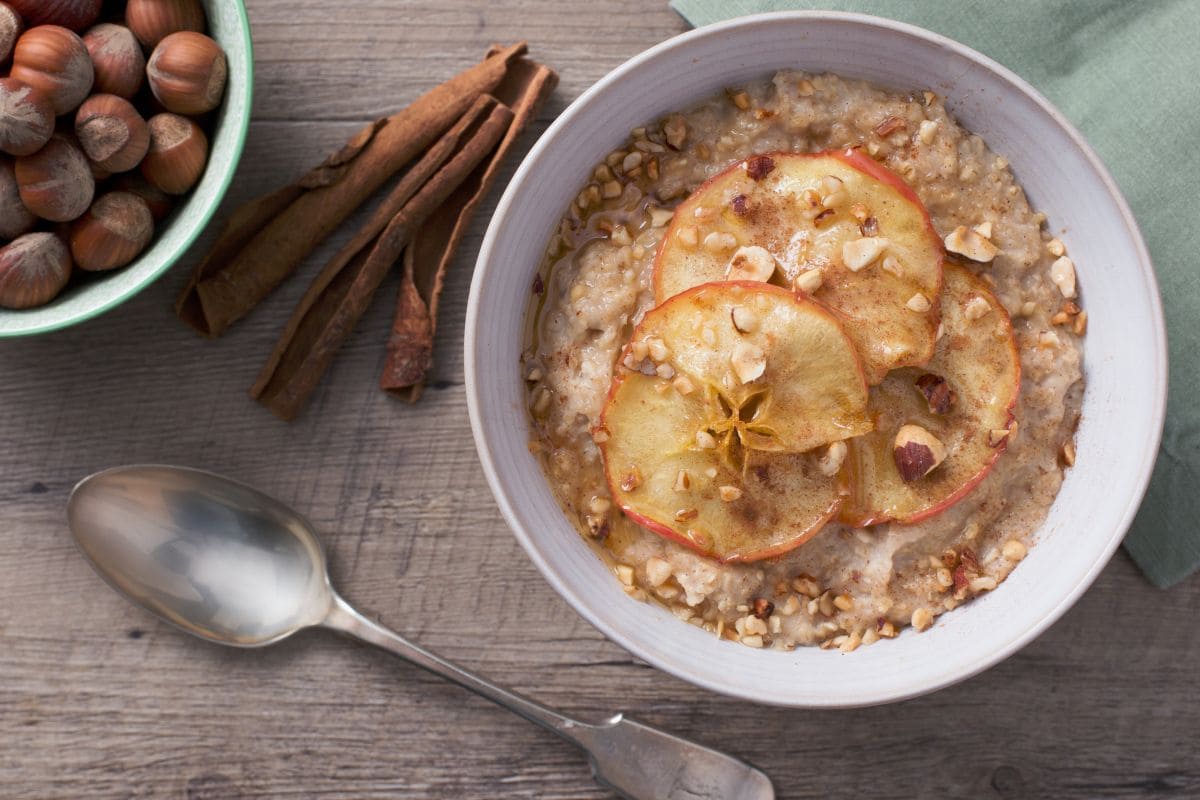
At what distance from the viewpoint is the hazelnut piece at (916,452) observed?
68.2 inches

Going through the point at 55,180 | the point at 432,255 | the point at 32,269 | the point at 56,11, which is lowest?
the point at 432,255

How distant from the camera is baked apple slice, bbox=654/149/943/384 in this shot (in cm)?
172

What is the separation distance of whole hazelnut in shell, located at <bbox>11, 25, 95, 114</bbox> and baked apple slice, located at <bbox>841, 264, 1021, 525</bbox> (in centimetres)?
165

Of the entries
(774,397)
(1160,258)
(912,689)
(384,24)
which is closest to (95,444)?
(384,24)

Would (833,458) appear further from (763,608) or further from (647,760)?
(647,760)

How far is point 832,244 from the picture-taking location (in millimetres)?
1743

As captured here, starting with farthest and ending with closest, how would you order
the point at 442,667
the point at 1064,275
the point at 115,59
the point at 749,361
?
the point at 442,667 → the point at 115,59 → the point at 1064,275 → the point at 749,361

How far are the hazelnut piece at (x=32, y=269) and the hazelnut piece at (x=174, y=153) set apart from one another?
24 centimetres

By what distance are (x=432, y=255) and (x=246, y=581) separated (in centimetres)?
87

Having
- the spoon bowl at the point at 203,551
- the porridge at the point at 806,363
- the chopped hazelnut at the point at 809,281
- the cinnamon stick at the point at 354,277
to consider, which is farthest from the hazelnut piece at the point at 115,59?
the chopped hazelnut at the point at 809,281

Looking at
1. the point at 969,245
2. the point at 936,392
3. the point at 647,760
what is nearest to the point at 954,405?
the point at 936,392

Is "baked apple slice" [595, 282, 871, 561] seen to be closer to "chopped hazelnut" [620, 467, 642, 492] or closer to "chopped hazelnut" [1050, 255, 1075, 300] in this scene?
"chopped hazelnut" [620, 467, 642, 492]

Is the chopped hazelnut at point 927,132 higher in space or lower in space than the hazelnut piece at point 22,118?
higher

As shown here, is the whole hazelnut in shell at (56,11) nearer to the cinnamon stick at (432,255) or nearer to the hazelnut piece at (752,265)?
the cinnamon stick at (432,255)
